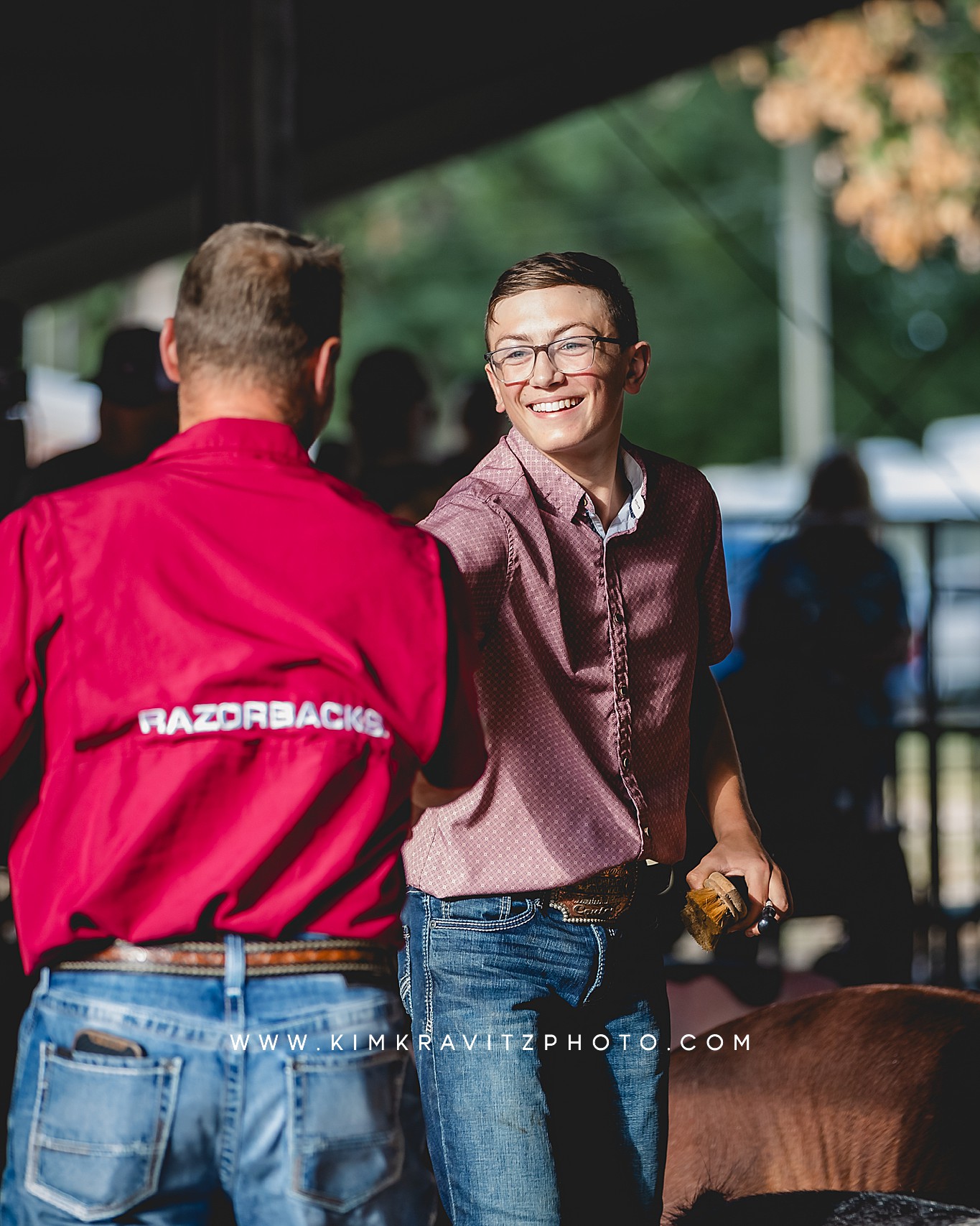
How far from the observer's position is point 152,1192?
4.97ft

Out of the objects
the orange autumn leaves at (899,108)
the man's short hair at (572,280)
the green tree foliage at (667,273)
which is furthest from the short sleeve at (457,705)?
the green tree foliage at (667,273)

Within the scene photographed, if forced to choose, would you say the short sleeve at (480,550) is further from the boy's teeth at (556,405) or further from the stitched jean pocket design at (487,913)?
the stitched jean pocket design at (487,913)

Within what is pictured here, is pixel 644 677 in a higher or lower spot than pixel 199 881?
higher

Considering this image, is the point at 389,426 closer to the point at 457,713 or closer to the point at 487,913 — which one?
the point at 487,913

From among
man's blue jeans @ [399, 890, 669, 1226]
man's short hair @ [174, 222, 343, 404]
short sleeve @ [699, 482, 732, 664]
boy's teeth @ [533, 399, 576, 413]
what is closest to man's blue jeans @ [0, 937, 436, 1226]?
man's blue jeans @ [399, 890, 669, 1226]

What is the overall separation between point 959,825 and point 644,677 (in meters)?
8.09

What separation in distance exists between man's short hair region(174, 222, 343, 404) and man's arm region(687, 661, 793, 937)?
978 mm

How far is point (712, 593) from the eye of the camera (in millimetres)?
2445

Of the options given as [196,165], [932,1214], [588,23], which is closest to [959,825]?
[588,23]

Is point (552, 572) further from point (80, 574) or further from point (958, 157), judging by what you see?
point (958, 157)

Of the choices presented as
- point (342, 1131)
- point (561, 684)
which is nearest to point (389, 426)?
point (561, 684)

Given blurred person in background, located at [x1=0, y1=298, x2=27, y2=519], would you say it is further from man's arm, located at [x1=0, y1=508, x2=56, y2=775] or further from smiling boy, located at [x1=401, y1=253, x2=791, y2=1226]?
man's arm, located at [x1=0, y1=508, x2=56, y2=775]

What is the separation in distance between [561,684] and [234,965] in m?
0.74

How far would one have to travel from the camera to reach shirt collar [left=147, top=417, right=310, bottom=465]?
5.54 feet
